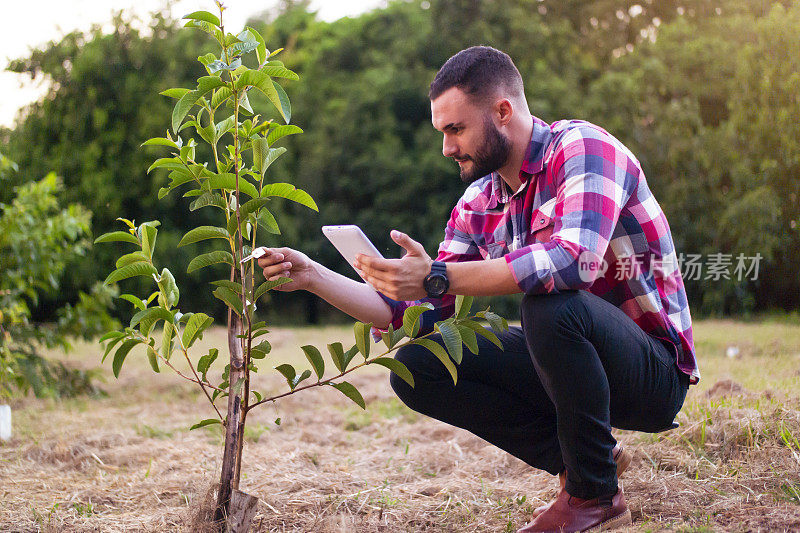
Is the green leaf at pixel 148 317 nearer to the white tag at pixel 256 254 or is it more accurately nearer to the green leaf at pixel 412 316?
the white tag at pixel 256 254

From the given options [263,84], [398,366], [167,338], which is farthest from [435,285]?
[167,338]

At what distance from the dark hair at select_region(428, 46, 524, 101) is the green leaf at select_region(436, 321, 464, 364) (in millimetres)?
692

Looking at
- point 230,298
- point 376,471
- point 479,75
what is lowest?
point 376,471

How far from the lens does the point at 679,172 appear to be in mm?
8914

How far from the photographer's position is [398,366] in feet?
5.97

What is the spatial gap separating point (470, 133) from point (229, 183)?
A: 732mm

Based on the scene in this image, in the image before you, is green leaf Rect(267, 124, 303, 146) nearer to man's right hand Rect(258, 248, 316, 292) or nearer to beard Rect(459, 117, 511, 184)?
man's right hand Rect(258, 248, 316, 292)

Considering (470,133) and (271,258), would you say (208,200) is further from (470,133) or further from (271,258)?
(470,133)

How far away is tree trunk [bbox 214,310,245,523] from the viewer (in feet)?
5.89

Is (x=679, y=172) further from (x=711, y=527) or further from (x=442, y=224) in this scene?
(x=711, y=527)

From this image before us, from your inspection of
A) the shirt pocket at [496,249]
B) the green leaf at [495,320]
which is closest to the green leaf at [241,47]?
the green leaf at [495,320]

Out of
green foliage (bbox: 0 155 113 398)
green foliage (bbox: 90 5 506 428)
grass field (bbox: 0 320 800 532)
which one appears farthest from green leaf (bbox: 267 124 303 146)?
green foliage (bbox: 0 155 113 398)

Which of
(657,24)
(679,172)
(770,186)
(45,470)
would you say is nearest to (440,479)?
(45,470)

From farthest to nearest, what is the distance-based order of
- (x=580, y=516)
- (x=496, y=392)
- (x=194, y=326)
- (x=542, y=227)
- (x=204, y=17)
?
(x=496, y=392) → (x=542, y=227) → (x=580, y=516) → (x=194, y=326) → (x=204, y=17)
